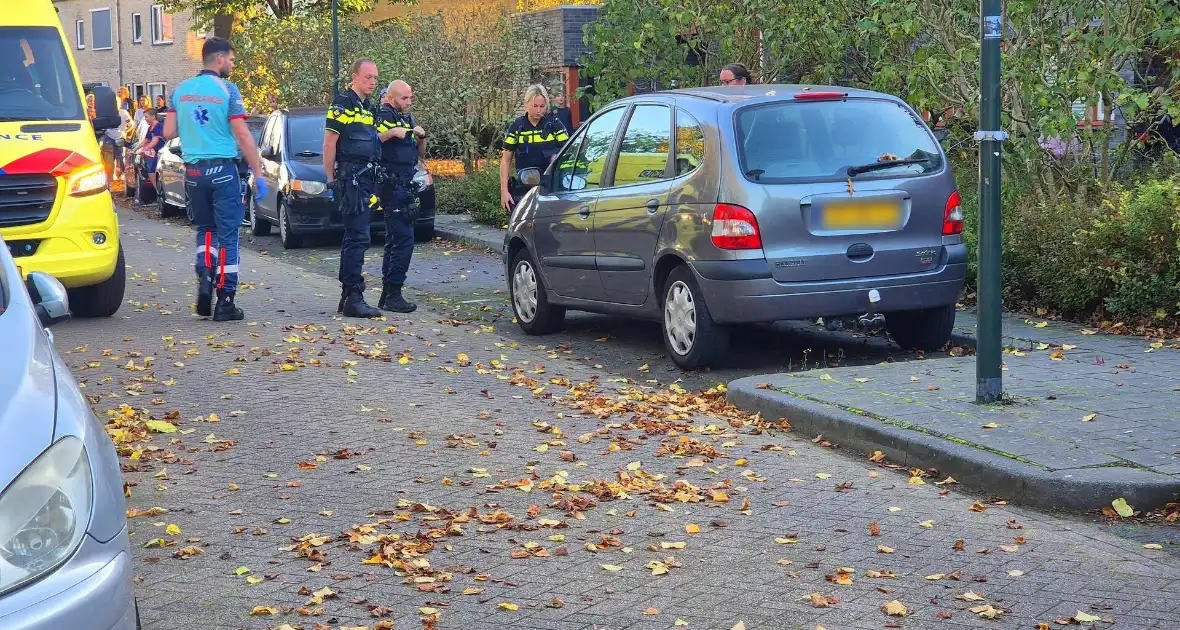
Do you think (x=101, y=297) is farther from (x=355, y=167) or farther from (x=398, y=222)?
(x=398, y=222)

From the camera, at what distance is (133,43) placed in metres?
58.7

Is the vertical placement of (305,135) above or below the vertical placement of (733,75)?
below

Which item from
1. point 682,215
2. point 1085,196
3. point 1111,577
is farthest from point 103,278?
point 1111,577

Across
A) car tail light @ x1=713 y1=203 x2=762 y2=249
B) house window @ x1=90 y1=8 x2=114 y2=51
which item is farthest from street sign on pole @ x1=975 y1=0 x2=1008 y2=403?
house window @ x1=90 y1=8 x2=114 y2=51

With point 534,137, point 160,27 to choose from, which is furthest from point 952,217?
point 160,27

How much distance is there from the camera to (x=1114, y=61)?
38.6ft

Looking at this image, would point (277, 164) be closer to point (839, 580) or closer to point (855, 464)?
point (855, 464)

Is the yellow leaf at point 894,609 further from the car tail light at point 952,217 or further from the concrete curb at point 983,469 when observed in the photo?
the car tail light at point 952,217

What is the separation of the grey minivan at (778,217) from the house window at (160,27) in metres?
50.0

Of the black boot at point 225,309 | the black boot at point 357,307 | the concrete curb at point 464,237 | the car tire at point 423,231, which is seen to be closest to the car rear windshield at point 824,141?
the black boot at point 357,307

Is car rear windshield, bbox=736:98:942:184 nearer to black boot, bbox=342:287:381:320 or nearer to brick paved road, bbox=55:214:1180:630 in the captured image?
brick paved road, bbox=55:214:1180:630

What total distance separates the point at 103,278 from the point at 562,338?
3.43 meters

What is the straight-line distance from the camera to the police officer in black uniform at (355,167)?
36.2 ft

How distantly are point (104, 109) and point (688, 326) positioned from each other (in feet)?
19.0
